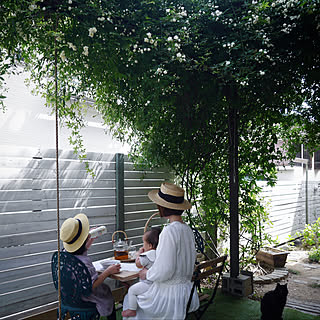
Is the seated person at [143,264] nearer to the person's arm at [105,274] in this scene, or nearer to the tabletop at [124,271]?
the tabletop at [124,271]

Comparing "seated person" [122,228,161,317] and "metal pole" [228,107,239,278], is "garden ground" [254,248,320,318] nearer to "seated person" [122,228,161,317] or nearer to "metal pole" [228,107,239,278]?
"metal pole" [228,107,239,278]

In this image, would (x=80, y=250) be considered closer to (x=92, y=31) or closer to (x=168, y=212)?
(x=168, y=212)

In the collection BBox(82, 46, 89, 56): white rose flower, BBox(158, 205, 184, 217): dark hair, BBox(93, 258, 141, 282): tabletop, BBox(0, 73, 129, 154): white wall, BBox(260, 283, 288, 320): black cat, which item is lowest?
BBox(260, 283, 288, 320): black cat

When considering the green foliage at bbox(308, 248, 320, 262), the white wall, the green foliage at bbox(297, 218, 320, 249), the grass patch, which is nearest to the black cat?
the grass patch

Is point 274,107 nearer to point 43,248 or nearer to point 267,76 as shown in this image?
point 267,76

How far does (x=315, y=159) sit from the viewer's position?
15.6 m

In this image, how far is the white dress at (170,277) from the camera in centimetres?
265

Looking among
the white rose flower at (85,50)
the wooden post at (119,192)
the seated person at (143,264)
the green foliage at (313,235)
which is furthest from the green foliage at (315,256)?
the white rose flower at (85,50)

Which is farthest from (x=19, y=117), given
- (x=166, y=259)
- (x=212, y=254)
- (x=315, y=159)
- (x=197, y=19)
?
(x=315, y=159)

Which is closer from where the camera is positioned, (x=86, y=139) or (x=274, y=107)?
(x=274, y=107)

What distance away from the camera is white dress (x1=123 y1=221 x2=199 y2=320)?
2.65 metres

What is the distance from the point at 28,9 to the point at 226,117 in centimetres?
283

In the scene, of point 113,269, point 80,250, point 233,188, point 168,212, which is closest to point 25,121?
point 80,250

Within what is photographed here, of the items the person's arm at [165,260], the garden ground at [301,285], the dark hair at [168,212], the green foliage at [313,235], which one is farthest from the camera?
the green foliage at [313,235]
